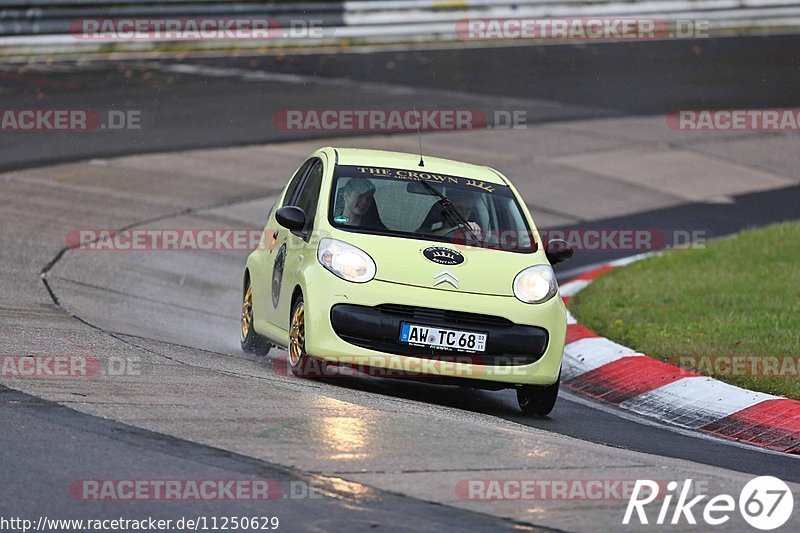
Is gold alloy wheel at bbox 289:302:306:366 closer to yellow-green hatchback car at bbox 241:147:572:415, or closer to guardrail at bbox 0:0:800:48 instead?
yellow-green hatchback car at bbox 241:147:572:415

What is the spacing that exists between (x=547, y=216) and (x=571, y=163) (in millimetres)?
2803

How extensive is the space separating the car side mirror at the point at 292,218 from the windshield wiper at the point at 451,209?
0.90 metres

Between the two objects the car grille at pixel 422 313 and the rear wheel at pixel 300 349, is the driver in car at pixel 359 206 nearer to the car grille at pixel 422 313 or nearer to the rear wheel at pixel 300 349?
the rear wheel at pixel 300 349

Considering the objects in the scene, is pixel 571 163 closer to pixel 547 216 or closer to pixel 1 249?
pixel 547 216

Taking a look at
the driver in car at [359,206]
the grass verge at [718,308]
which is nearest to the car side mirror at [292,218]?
the driver in car at [359,206]

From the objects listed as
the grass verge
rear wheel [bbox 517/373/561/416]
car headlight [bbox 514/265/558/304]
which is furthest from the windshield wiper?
the grass verge

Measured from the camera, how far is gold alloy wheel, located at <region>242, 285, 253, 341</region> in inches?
413

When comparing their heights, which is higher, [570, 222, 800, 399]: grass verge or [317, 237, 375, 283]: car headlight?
[317, 237, 375, 283]: car headlight

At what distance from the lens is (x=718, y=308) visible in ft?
39.1

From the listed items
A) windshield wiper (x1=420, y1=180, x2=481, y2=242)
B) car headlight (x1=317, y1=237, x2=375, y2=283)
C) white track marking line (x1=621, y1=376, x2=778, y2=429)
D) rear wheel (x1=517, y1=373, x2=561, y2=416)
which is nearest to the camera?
car headlight (x1=317, y1=237, x2=375, y2=283)

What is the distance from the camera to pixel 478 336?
8555mm

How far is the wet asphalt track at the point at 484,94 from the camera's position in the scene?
9258mm

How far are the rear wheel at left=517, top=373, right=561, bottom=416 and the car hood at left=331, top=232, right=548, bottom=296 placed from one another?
24.8 inches

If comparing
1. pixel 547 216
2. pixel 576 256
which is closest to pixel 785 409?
pixel 576 256
